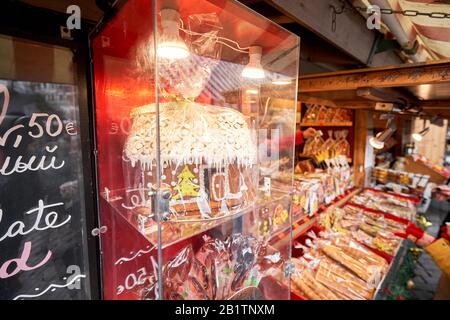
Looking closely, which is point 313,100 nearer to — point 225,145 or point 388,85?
point 388,85

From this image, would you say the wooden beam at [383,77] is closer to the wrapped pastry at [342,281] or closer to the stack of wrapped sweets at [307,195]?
the stack of wrapped sweets at [307,195]

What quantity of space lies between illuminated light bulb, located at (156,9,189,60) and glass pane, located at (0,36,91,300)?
0.54m

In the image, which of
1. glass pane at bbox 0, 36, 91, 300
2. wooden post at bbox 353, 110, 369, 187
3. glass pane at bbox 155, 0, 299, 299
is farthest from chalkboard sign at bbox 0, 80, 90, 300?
wooden post at bbox 353, 110, 369, 187

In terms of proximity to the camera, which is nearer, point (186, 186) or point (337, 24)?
point (186, 186)

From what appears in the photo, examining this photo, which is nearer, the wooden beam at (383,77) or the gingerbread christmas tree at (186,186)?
the gingerbread christmas tree at (186,186)

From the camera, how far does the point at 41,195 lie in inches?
34.3

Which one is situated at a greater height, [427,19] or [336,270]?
[427,19]

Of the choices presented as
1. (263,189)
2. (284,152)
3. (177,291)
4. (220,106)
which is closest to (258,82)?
(220,106)

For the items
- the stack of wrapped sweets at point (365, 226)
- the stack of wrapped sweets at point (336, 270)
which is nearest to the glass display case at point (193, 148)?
the stack of wrapped sweets at point (336, 270)

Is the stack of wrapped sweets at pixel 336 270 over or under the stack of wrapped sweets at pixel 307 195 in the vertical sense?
under

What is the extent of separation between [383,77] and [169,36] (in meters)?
1.38

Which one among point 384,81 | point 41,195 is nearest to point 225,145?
point 41,195

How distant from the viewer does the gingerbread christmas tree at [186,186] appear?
71cm

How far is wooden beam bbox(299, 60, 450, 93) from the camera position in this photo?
124 centimetres
